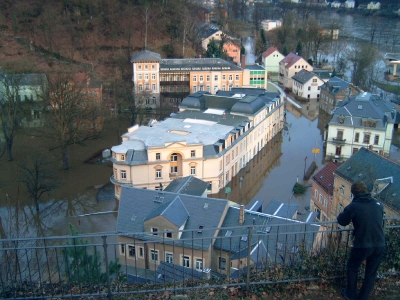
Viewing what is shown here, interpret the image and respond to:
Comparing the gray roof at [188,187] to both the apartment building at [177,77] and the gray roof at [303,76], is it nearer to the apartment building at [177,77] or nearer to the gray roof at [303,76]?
the apartment building at [177,77]

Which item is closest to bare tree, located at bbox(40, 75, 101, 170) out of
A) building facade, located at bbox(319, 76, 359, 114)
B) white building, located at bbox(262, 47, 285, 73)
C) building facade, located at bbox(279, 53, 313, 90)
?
building facade, located at bbox(319, 76, 359, 114)

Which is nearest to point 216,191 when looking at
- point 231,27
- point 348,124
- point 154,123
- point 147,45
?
point 154,123

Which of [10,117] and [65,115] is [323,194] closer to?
[65,115]

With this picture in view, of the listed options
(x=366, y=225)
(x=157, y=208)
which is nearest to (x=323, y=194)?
(x=157, y=208)

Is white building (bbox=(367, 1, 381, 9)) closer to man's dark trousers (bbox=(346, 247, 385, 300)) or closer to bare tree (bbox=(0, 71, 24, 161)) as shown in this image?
bare tree (bbox=(0, 71, 24, 161))

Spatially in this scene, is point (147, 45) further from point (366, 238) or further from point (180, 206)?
point (366, 238)

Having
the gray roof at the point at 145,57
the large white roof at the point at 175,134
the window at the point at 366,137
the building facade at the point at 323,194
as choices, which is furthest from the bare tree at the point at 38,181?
the window at the point at 366,137

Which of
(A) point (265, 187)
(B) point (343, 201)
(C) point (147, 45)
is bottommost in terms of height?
(A) point (265, 187)

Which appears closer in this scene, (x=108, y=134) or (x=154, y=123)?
(x=154, y=123)
